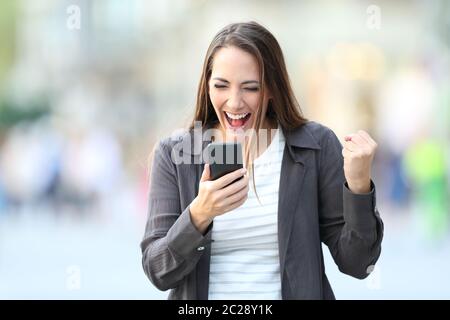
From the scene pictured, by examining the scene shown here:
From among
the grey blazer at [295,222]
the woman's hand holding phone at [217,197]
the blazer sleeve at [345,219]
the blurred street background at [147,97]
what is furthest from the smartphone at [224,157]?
the blurred street background at [147,97]

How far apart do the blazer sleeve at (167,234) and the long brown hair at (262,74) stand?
175mm

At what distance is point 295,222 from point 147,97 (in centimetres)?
1062

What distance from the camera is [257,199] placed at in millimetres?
1936

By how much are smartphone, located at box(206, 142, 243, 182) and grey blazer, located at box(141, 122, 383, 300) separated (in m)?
0.12

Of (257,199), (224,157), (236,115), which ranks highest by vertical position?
(236,115)

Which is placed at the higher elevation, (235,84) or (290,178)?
(235,84)

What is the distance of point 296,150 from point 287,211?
17 cm

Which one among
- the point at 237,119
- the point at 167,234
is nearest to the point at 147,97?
the point at 237,119

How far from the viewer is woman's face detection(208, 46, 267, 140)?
191 cm

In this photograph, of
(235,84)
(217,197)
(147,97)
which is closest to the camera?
(217,197)

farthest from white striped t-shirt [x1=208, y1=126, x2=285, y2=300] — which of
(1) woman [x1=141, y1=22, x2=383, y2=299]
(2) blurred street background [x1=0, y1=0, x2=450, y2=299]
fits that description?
(2) blurred street background [x1=0, y1=0, x2=450, y2=299]

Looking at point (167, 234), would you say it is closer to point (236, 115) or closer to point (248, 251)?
point (248, 251)

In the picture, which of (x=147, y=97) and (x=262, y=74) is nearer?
(x=262, y=74)
